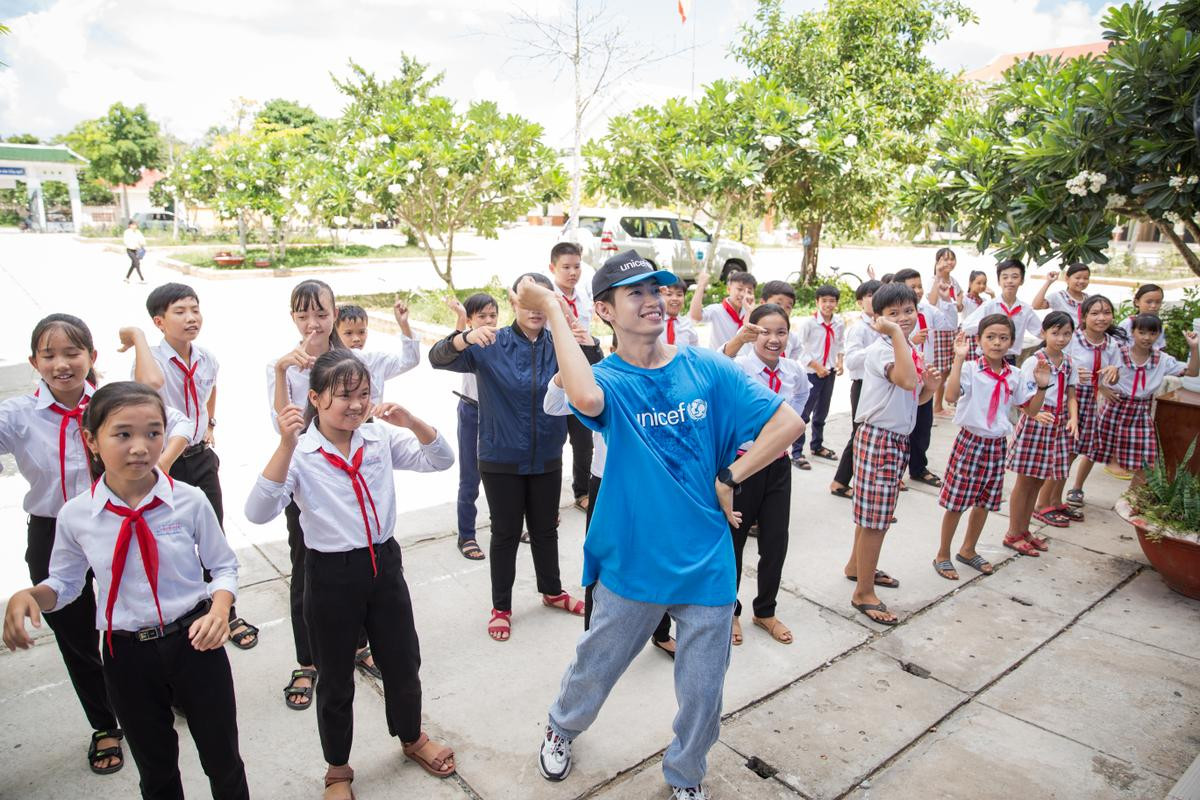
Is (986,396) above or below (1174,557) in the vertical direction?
above

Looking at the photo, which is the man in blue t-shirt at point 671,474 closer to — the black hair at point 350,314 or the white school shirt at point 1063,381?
A: the black hair at point 350,314

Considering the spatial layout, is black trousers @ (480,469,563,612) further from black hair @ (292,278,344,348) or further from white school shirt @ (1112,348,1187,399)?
white school shirt @ (1112,348,1187,399)

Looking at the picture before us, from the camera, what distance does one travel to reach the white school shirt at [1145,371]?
576 cm

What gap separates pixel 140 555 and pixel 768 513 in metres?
2.73

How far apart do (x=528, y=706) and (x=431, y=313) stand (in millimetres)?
9968

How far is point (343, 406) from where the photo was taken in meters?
2.61

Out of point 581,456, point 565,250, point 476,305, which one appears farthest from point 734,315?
point 476,305

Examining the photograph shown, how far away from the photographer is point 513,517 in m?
3.92

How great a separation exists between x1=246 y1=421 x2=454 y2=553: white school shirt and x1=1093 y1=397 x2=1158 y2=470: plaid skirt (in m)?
5.63

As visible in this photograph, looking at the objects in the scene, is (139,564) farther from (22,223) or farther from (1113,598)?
(22,223)

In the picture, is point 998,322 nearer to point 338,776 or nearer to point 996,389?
point 996,389

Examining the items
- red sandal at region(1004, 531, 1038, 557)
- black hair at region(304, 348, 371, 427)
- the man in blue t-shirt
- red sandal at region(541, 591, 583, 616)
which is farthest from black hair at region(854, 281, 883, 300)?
black hair at region(304, 348, 371, 427)

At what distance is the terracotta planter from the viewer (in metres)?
4.43

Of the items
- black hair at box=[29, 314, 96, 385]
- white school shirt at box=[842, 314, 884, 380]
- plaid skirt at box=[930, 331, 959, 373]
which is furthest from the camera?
plaid skirt at box=[930, 331, 959, 373]
